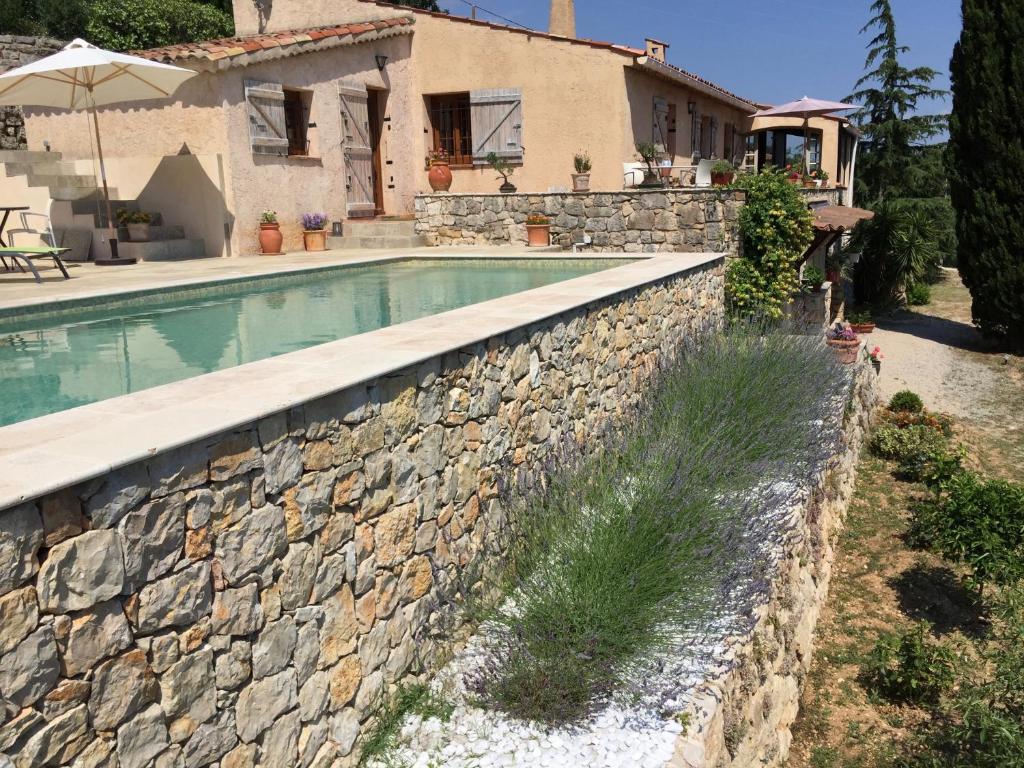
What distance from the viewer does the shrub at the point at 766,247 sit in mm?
11539

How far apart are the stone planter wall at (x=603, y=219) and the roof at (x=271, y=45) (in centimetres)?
284

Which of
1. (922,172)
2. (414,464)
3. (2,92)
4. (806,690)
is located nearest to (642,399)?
(806,690)

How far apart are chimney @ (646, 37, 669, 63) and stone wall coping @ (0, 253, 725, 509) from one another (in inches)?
463

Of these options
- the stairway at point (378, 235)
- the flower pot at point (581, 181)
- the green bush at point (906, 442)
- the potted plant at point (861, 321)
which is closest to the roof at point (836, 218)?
the potted plant at point (861, 321)

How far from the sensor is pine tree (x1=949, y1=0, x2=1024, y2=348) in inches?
611

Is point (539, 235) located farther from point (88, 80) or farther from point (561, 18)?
point (561, 18)

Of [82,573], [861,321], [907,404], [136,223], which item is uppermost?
[136,223]

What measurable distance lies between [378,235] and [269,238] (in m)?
2.16

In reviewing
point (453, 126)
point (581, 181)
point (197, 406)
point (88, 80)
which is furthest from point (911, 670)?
point (453, 126)

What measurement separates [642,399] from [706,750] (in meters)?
3.78

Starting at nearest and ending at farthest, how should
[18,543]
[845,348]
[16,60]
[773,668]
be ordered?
[18,543] → [773,668] → [845,348] → [16,60]

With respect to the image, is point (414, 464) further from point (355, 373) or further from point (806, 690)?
point (806, 690)

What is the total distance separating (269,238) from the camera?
478 inches

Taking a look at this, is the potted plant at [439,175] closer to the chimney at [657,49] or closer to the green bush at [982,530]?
the chimney at [657,49]
